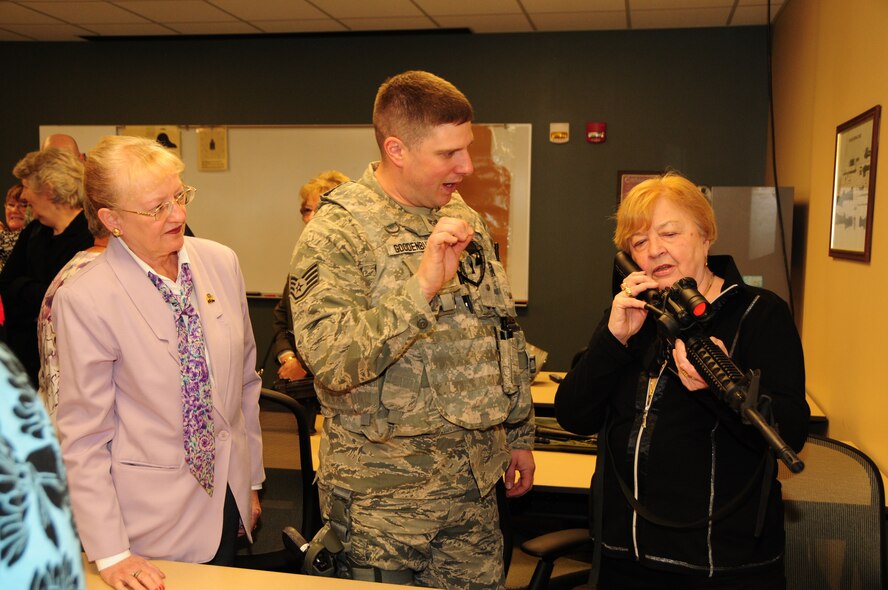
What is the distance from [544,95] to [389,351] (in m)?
4.19

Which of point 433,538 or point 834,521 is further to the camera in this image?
point 834,521

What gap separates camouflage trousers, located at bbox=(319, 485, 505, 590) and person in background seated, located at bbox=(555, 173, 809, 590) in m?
0.26

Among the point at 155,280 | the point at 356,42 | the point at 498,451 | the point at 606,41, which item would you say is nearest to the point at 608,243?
the point at 606,41

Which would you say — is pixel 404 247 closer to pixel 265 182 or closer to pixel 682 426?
pixel 682 426

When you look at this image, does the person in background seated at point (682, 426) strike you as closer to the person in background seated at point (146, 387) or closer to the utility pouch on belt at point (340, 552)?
the utility pouch on belt at point (340, 552)

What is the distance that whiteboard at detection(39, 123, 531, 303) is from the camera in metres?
5.62

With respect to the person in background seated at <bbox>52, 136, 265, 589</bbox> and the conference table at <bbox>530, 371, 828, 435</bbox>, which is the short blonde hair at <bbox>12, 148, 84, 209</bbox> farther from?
the conference table at <bbox>530, 371, 828, 435</bbox>

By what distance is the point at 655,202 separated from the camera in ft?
5.65

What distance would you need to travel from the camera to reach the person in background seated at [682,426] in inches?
61.8

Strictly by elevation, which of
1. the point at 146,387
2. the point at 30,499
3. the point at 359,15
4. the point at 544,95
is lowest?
the point at 146,387

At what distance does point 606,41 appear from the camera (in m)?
5.27

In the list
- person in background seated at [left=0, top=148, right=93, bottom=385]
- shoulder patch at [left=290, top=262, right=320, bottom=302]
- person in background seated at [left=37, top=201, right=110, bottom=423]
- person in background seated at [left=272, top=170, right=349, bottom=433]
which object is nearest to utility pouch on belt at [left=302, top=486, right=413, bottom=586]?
shoulder patch at [left=290, top=262, right=320, bottom=302]

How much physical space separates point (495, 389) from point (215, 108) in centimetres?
469

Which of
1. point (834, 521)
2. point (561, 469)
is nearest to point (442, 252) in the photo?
point (834, 521)
